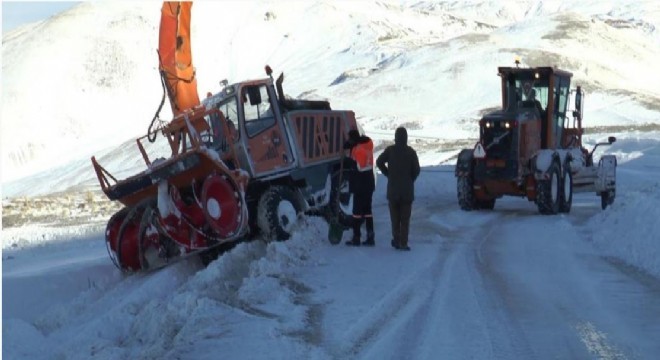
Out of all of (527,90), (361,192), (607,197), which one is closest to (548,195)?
(607,197)

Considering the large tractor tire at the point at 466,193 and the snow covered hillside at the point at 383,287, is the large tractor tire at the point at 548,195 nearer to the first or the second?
Result: the snow covered hillside at the point at 383,287

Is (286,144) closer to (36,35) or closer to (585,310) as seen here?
(585,310)

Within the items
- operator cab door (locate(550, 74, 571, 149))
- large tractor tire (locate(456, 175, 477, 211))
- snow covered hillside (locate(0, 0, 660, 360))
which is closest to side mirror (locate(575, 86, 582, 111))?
operator cab door (locate(550, 74, 571, 149))

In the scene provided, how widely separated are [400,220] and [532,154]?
737 cm

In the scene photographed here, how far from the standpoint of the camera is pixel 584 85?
226ft

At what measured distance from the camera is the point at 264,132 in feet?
50.0

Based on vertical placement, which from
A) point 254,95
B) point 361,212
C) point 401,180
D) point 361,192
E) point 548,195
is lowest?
point 548,195

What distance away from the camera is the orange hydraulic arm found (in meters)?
15.2

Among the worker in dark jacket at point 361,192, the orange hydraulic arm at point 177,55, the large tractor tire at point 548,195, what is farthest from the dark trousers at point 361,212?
the large tractor tire at point 548,195

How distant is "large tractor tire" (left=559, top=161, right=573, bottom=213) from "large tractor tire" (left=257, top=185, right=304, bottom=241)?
292 inches

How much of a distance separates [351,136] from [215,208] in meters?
2.67

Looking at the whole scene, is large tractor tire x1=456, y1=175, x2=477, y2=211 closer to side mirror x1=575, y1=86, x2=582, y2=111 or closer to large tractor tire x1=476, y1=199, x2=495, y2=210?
large tractor tire x1=476, y1=199, x2=495, y2=210

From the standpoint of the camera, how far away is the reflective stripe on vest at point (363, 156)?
14273mm

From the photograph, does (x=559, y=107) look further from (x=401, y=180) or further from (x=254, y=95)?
(x=254, y=95)
